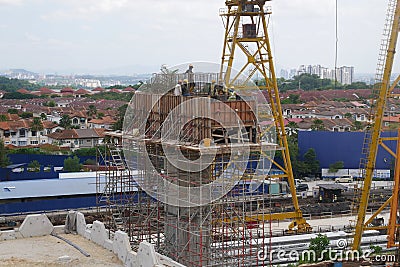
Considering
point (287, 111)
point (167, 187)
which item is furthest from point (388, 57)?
point (287, 111)

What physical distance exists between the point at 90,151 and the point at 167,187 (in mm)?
23027

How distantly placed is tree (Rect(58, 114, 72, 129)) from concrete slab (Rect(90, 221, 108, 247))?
35361 millimetres

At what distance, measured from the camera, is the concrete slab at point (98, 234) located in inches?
440

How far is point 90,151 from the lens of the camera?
113 ft

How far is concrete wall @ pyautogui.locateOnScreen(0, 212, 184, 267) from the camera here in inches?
366

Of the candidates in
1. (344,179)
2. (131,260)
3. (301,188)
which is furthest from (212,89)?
(344,179)

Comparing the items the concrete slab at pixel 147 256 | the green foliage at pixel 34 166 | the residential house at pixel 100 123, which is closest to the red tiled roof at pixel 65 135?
the residential house at pixel 100 123

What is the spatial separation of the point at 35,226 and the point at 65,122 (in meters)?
35.9

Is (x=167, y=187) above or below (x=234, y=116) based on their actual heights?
below

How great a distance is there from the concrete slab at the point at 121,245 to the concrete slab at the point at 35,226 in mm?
2128

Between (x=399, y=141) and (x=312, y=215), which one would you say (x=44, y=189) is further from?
(x=399, y=141)

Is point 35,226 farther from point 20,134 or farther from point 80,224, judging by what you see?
point 20,134

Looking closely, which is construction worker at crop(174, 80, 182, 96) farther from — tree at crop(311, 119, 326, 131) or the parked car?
tree at crop(311, 119, 326, 131)

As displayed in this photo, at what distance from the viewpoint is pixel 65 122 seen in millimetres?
47219
